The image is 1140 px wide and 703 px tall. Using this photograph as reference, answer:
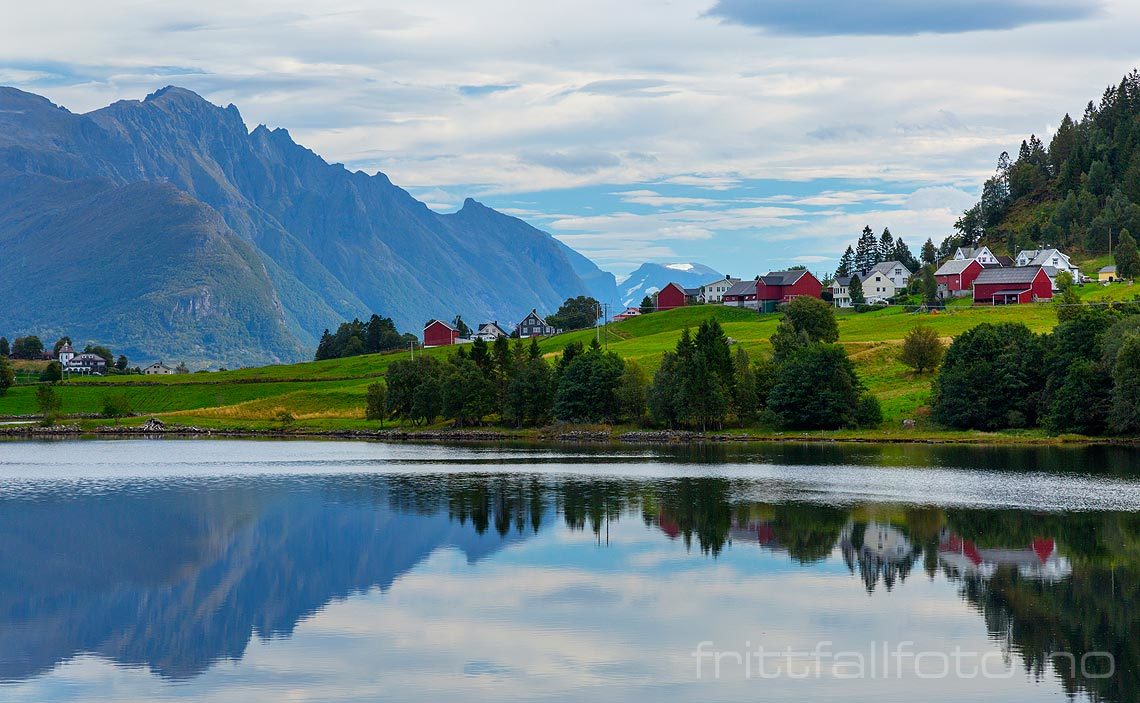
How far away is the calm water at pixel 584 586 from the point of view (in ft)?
105

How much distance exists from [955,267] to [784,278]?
25914 mm

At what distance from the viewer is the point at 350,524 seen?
5891cm

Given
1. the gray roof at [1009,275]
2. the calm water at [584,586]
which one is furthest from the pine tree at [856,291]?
the calm water at [584,586]

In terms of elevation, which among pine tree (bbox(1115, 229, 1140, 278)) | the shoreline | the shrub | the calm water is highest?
pine tree (bbox(1115, 229, 1140, 278))

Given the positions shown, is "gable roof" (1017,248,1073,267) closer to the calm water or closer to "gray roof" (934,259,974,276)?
"gray roof" (934,259,974,276)

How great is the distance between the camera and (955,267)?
17625cm

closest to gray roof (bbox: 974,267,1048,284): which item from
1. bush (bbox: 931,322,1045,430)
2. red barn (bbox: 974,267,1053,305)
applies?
red barn (bbox: 974,267,1053,305)

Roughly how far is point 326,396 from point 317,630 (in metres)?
114

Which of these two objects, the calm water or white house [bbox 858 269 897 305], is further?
white house [bbox 858 269 897 305]

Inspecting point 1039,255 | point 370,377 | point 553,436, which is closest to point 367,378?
point 370,377

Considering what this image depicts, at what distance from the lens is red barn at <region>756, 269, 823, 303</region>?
619 ft

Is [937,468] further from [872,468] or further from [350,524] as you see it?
[350,524]

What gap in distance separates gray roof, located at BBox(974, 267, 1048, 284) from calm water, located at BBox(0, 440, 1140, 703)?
286 feet

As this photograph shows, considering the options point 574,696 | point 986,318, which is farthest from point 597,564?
point 986,318
